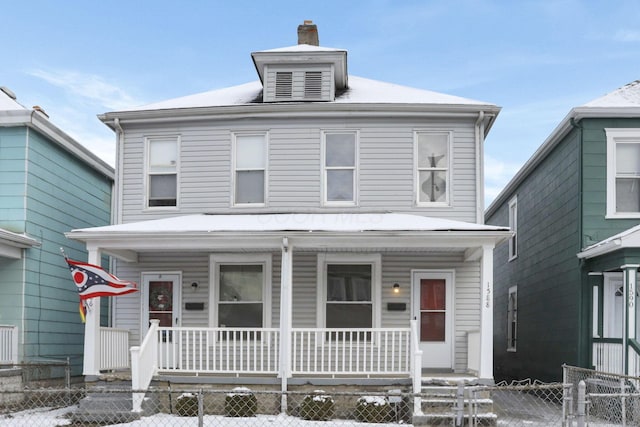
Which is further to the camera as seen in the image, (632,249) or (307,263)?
(307,263)

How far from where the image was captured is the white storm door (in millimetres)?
15266

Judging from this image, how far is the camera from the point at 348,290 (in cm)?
1547

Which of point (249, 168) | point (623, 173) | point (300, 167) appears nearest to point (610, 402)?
point (623, 173)

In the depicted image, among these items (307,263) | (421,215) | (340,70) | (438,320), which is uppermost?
(340,70)

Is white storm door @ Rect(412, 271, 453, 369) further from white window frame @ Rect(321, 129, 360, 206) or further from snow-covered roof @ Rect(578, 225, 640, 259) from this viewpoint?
snow-covered roof @ Rect(578, 225, 640, 259)

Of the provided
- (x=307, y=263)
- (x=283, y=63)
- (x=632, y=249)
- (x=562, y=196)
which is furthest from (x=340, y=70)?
(x=632, y=249)

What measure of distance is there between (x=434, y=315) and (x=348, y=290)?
1.79 metres

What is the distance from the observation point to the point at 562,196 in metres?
16.4

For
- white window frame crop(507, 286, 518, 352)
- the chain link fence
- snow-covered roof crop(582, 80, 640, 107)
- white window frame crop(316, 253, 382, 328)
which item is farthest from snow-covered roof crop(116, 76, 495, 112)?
white window frame crop(507, 286, 518, 352)

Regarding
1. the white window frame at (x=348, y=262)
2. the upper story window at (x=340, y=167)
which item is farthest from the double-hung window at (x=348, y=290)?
the upper story window at (x=340, y=167)

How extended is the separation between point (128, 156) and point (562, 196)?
9.23 meters

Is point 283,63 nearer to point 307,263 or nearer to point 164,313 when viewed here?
point 307,263

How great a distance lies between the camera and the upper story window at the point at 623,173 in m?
14.8

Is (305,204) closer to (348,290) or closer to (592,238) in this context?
(348,290)
